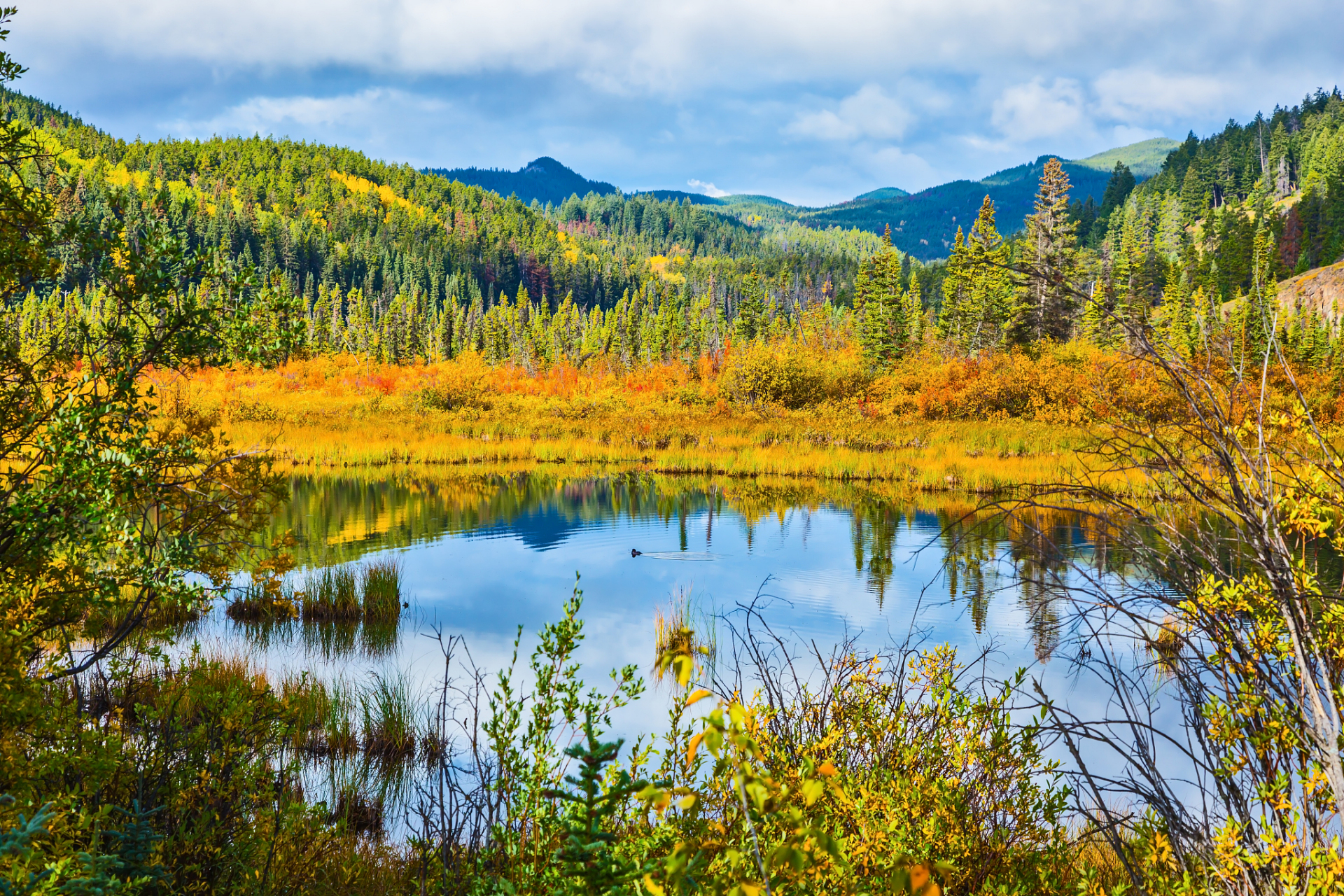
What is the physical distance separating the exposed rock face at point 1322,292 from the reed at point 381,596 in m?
55.6

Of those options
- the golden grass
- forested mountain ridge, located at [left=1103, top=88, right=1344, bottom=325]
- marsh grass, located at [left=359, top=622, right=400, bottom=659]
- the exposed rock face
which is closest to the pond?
marsh grass, located at [left=359, top=622, right=400, bottom=659]

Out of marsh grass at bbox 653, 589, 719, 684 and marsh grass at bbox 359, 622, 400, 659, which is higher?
marsh grass at bbox 653, 589, 719, 684

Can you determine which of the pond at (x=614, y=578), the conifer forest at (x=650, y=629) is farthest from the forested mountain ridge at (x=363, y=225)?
the conifer forest at (x=650, y=629)

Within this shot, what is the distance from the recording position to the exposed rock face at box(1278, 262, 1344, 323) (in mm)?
48969

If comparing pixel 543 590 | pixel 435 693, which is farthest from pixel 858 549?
pixel 435 693

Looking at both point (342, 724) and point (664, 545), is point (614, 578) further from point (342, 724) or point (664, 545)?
A: point (342, 724)

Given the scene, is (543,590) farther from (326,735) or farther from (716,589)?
(326,735)

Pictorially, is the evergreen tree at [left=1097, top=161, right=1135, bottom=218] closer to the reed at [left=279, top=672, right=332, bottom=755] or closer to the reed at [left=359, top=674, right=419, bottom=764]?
the reed at [left=359, top=674, right=419, bottom=764]

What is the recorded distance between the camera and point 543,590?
1269cm

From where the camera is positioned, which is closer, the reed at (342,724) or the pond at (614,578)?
the reed at (342,724)

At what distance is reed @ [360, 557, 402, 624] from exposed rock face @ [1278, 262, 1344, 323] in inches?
2190

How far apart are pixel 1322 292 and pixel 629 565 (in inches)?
2292

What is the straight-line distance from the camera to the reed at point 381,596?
10203mm

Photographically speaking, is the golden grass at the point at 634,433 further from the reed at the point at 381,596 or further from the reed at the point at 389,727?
the reed at the point at 389,727
